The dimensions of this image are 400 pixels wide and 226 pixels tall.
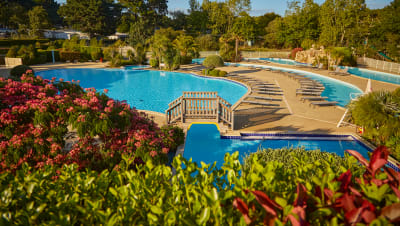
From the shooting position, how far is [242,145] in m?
8.79

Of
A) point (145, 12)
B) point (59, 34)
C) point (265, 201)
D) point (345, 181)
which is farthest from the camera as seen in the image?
point (59, 34)

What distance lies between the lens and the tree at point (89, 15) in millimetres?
54906

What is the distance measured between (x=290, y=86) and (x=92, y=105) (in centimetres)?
1616

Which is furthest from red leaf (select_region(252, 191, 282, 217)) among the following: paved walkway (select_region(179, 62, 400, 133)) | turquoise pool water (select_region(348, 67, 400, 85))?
turquoise pool water (select_region(348, 67, 400, 85))

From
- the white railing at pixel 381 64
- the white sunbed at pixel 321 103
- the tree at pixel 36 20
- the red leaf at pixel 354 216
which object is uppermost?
the tree at pixel 36 20

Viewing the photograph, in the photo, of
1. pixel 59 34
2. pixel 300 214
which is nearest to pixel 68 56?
pixel 59 34

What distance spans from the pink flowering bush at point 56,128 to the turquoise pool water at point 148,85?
8.85m

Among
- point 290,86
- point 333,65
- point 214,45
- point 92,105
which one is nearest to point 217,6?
point 214,45

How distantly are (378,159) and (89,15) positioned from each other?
206 ft

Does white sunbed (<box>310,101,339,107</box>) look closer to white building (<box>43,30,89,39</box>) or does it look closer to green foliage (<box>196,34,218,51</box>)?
green foliage (<box>196,34,218,51</box>)

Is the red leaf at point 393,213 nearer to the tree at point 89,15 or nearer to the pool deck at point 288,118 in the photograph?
the pool deck at point 288,118

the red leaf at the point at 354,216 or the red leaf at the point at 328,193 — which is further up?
the red leaf at the point at 354,216

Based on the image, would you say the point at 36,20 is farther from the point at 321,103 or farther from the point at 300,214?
the point at 300,214

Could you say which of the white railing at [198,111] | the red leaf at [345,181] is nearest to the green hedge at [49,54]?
the white railing at [198,111]
